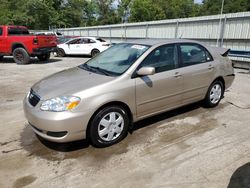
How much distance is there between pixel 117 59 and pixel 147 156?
1754 mm

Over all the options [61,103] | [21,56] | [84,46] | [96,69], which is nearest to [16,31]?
[21,56]

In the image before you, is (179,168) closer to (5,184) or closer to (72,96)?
(72,96)

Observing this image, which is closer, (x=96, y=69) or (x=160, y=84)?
(x=160, y=84)

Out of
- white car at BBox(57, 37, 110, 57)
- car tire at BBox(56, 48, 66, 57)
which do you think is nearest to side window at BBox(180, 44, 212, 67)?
white car at BBox(57, 37, 110, 57)

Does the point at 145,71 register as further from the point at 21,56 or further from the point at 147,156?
the point at 21,56

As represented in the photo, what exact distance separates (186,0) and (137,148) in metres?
69.6

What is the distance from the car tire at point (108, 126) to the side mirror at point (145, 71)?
24.2 inches

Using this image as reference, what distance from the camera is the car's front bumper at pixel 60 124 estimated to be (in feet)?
9.93

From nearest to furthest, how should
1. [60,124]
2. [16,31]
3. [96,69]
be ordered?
[60,124], [96,69], [16,31]

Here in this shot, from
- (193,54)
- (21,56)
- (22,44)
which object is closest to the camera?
(193,54)

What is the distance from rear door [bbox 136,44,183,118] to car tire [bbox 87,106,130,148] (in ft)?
1.13

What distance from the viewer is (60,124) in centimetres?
302

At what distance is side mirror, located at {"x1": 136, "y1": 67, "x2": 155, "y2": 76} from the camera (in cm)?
345

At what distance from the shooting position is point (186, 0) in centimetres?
6519
